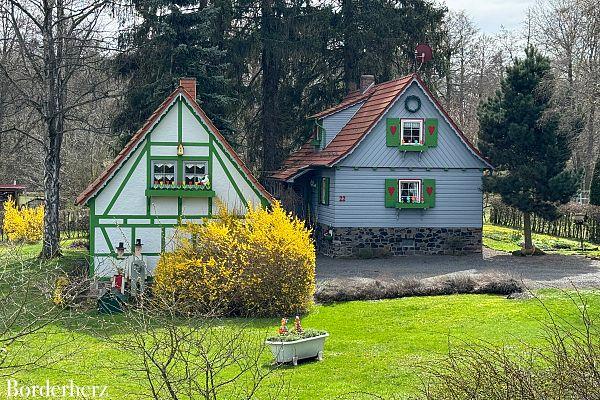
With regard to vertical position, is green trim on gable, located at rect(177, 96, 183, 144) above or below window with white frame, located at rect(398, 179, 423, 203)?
above

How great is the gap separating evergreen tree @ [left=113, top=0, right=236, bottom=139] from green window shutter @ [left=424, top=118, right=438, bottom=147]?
711 centimetres

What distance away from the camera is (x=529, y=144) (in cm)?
2953

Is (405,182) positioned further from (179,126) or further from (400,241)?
(179,126)

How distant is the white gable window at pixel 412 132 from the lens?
97.1ft

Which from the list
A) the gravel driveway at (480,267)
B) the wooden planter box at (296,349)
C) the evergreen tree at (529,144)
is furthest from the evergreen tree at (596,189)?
the wooden planter box at (296,349)

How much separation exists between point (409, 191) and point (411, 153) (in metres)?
1.35

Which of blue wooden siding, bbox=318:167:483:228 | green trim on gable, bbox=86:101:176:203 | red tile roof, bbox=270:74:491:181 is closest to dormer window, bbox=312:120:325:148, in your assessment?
red tile roof, bbox=270:74:491:181

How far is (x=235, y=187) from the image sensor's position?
23.1 meters

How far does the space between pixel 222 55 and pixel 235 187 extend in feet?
29.7

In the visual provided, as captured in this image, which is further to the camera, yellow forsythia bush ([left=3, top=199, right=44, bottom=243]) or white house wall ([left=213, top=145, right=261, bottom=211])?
yellow forsythia bush ([left=3, top=199, right=44, bottom=243])

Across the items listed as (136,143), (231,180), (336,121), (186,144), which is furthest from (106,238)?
(336,121)

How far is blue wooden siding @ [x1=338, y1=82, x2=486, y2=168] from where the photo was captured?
29484mm

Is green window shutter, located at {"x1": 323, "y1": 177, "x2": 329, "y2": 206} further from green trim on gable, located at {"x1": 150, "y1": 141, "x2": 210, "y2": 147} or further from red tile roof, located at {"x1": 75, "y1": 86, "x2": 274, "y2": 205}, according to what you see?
green trim on gable, located at {"x1": 150, "y1": 141, "x2": 210, "y2": 147}

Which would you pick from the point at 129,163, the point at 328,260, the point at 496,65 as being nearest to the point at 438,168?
the point at 328,260
